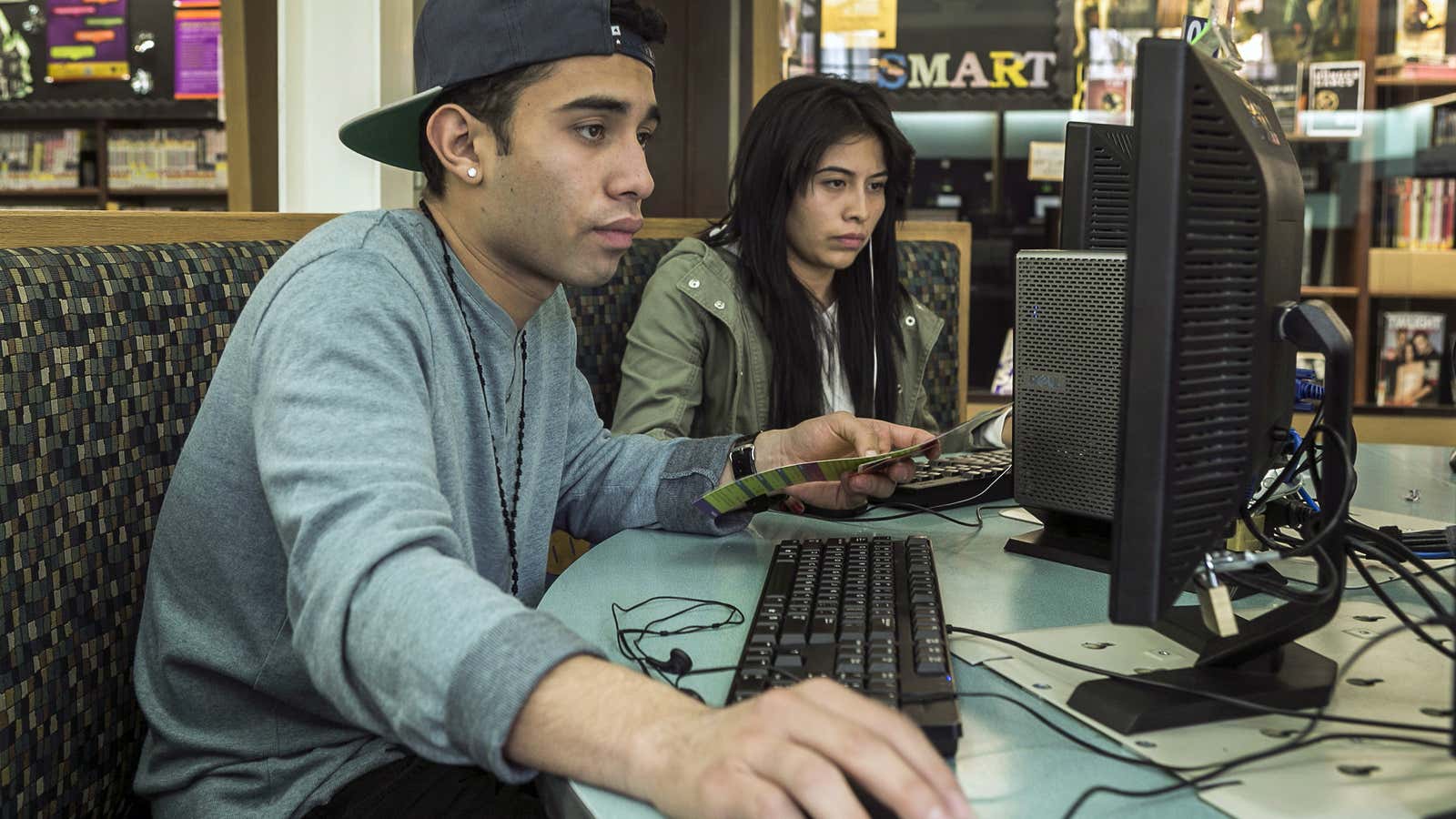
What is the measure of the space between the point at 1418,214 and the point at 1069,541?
4199 mm

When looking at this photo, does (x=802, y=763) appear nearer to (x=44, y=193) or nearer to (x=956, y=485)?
(x=956, y=485)

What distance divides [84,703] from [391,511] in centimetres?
54

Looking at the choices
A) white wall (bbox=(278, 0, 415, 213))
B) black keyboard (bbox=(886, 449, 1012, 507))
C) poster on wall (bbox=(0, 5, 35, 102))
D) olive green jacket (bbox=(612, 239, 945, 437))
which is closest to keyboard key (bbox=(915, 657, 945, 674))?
black keyboard (bbox=(886, 449, 1012, 507))

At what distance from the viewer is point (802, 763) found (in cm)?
60

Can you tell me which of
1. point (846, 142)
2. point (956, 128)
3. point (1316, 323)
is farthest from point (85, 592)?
point (956, 128)

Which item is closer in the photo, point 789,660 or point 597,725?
point 597,725

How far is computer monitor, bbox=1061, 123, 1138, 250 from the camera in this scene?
1.39m

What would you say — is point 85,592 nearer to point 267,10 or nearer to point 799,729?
point 799,729

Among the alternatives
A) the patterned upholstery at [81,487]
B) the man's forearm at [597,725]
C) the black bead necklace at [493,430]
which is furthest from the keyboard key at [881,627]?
the patterned upholstery at [81,487]

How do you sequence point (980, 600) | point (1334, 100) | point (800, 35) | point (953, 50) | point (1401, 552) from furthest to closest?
point (953, 50) → point (800, 35) → point (1334, 100) → point (980, 600) → point (1401, 552)

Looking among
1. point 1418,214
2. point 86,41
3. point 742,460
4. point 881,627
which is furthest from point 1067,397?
point 86,41

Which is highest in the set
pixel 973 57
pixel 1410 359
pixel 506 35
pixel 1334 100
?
pixel 973 57

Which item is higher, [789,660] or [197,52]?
[197,52]

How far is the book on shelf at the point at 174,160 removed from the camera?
6.16m
